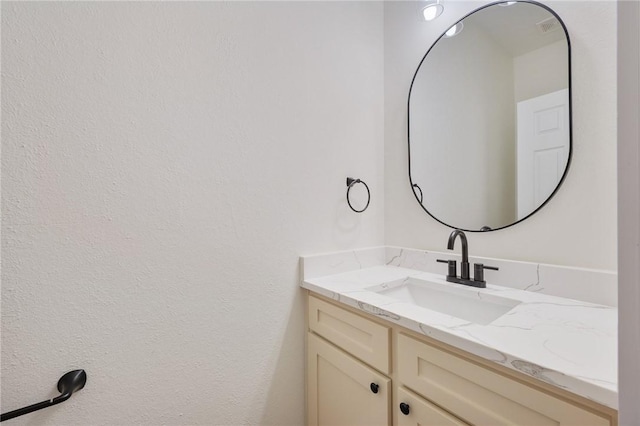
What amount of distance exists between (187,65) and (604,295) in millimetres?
1540

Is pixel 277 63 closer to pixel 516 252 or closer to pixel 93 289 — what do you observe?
pixel 93 289

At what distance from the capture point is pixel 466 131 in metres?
1.21

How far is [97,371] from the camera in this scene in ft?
2.52

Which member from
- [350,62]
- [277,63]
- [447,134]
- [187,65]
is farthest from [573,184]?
[187,65]

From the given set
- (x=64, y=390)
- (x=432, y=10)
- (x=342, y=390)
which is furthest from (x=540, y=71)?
(x=64, y=390)

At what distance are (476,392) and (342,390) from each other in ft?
1.66

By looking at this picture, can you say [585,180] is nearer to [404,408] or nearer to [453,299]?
[453,299]

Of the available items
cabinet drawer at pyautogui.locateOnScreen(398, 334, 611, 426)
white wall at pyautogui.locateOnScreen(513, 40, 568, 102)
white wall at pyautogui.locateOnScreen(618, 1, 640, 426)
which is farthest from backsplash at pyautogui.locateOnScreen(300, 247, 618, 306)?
white wall at pyautogui.locateOnScreen(618, 1, 640, 426)

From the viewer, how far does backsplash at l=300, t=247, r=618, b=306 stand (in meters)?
0.87

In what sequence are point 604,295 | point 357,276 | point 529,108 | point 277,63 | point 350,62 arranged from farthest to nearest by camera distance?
1. point 350,62
2. point 357,276
3. point 277,63
4. point 529,108
5. point 604,295

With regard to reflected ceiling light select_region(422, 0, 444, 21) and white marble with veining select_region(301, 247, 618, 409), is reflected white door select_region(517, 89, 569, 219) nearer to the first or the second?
white marble with veining select_region(301, 247, 618, 409)

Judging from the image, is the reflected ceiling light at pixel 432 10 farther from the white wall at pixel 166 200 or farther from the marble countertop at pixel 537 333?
the marble countertop at pixel 537 333

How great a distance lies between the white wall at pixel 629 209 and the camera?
23 cm

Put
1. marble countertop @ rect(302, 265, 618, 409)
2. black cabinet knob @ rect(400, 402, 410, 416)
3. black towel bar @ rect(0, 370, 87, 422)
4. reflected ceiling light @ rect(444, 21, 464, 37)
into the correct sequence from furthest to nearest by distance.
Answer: reflected ceiling light @ rect(444, 21, 464, 37) → black cabinet knob @ rect(400, 402, 410, 416) → black towel bar @ rect(0, 370, 87, 422) → marble countertop @ rect(302, 265, 618, 409)
